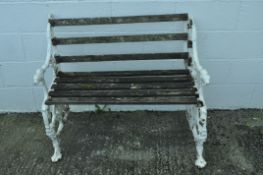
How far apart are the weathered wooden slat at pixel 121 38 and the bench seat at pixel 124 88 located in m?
0.27

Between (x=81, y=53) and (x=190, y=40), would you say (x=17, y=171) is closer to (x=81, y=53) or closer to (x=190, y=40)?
(x=81, y=53)

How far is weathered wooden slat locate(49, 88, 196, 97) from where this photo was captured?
2662 millimetres

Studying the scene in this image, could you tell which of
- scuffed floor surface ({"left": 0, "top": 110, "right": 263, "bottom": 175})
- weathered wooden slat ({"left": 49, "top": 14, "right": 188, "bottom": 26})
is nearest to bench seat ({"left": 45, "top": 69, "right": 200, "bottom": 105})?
weathered wooden slat ({"left": 49, "top": 14, "right": 188, "bottom": 26})

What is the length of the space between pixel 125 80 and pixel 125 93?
0.74 feet

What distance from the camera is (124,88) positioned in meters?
2.78

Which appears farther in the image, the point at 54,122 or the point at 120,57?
the point at 120,57

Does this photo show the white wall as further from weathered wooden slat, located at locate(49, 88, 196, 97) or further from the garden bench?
weathered wooden slat, located at locate(49, 88, 196, 97)

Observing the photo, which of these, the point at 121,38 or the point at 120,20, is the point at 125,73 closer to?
the point at 121,38

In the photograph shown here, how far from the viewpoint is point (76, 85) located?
9.25 feet

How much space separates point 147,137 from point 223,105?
880 millimetres

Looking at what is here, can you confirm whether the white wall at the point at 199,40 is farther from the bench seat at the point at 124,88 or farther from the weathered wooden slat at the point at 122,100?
the weathered wooden slat at the point at 122,100

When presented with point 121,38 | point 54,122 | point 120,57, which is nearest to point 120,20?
point 121,38

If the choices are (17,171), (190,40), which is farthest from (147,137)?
(17,171)

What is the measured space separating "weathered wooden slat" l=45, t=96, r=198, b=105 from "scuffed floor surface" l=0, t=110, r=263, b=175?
1.98ft
